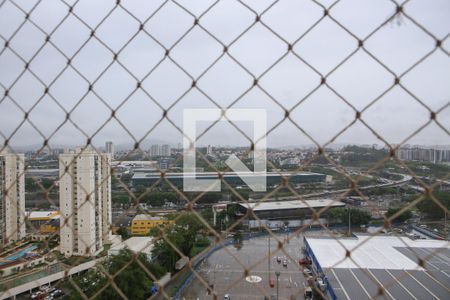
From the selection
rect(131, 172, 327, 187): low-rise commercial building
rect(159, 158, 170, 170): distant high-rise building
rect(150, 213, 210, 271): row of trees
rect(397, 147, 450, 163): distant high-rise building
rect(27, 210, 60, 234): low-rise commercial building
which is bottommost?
rect(150, 213, 210, 271): row of trees

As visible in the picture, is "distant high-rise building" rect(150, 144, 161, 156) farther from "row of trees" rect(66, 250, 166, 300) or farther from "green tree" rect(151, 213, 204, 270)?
"green tree" rect(151, 213, 204, 270)

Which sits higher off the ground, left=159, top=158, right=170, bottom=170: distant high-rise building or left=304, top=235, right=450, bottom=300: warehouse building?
left=159, top=158, right=170, bottom=170: distant high-rise building

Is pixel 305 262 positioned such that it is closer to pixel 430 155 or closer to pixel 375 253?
pixel 375 253

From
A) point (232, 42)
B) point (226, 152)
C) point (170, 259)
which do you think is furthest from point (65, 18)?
point (170, 259)

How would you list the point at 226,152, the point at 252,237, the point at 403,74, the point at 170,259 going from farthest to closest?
the point at 252,237
the point at 170,259
the point at 226,152
the point at 403,74

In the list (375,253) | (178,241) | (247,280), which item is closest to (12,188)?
(247,280)

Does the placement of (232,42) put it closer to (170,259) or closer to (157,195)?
(170,259)

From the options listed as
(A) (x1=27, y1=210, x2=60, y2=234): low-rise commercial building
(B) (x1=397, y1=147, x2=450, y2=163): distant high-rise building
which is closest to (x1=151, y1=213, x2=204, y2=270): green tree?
(A) (x1=27, y1=210, x2=60, y2=234): low-rise commercial building

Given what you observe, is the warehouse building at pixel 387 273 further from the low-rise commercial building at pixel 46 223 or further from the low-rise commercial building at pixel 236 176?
the low-rise commercial building at pixel 46 223

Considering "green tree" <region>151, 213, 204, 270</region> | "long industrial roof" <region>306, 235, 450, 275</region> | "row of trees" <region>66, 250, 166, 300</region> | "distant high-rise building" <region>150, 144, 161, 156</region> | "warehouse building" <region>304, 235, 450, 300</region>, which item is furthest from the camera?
"green tree" <region>151, 213, 204, 270</region>

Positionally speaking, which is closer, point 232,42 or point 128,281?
point 232,42

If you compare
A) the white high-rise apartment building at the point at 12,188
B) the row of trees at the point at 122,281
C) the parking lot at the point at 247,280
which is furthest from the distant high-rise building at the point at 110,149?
the parking lot at the point at 247,280
